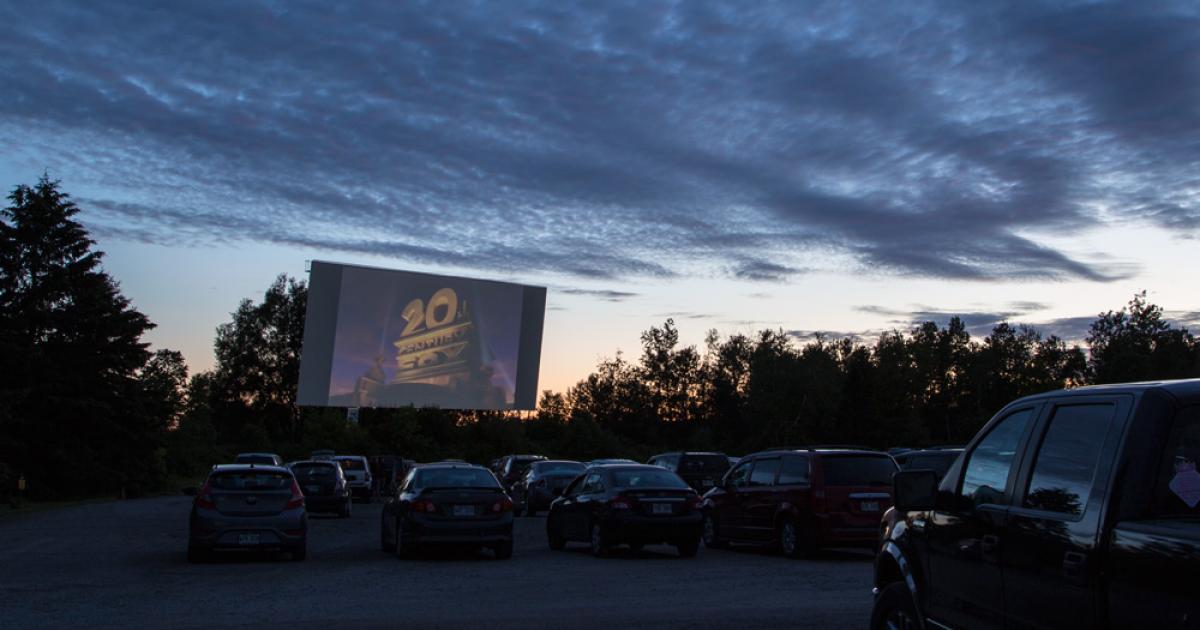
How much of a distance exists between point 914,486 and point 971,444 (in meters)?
0.37

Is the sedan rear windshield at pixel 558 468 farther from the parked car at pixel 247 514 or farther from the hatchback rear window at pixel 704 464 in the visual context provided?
the parked car at pixel 247 514

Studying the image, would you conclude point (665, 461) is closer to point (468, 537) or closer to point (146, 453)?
point (468, 537)

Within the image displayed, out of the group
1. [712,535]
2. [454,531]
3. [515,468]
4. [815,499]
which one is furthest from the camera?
[515,468]

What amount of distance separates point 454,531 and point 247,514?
3.16 m

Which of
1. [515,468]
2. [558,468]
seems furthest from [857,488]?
[515,468]

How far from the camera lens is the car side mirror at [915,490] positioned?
5.91 metres

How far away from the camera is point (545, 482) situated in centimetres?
3206

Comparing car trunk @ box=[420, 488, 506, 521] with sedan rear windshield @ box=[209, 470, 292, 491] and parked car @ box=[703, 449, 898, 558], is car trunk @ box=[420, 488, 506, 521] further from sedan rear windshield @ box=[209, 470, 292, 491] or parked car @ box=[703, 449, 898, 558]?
parked car @ box=[703, 449, 898, 558]

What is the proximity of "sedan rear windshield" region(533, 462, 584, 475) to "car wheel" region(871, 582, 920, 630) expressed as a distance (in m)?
25.3

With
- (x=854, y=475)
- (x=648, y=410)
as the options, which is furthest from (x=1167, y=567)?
(x=648, y=410)

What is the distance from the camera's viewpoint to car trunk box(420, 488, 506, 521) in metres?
17.6

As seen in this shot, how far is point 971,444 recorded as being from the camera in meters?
5.92

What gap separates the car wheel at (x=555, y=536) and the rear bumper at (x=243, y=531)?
4.63 m

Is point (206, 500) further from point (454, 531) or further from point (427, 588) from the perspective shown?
point (427, 588)
